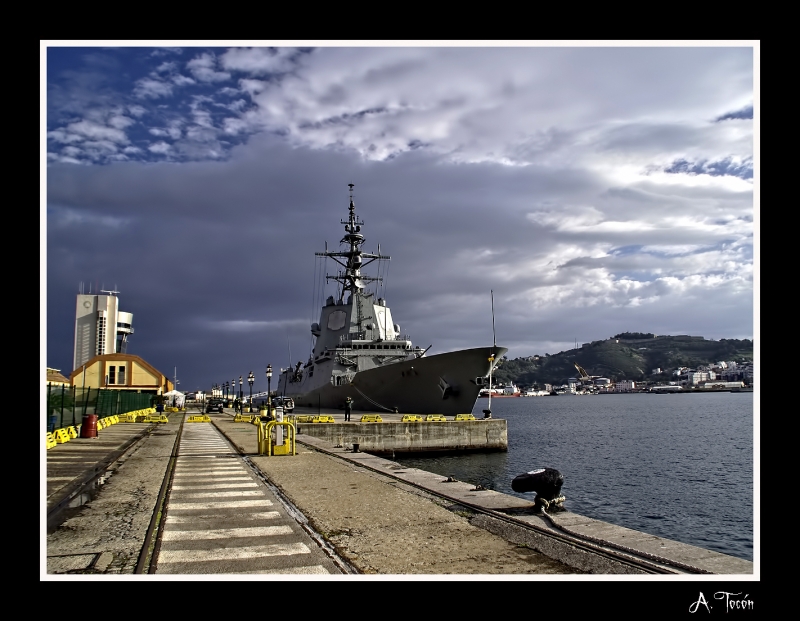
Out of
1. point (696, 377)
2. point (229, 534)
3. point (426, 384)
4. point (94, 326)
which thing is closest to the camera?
point (229, 534)

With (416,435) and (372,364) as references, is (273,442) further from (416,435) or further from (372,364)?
(372,364)

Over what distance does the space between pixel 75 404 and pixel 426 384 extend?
2126cm

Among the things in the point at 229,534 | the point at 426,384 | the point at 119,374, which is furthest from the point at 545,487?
the point at 119,374

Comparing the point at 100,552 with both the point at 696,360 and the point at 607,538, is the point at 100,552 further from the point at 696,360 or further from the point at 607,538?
the point at 696,360

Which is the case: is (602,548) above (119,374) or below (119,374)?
above

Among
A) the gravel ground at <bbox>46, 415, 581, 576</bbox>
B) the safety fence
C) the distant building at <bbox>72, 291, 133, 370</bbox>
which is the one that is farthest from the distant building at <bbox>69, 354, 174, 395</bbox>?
the gravel ground at <bbox>46, 415, 581, 576</bbox>

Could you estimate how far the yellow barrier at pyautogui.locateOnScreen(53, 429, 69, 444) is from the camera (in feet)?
61.1

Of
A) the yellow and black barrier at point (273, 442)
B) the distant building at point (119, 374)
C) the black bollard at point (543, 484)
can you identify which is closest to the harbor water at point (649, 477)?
the black bollard at point (543, 484)

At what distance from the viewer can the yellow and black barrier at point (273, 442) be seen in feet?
51.6

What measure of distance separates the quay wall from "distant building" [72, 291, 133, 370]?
79.2m

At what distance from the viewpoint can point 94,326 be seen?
94250 mm

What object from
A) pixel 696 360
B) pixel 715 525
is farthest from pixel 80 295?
pixel 696 360

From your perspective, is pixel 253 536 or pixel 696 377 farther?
pixel 696 377

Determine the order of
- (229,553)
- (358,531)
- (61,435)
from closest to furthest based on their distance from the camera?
(229,553) < (358,531) < (61,435)
